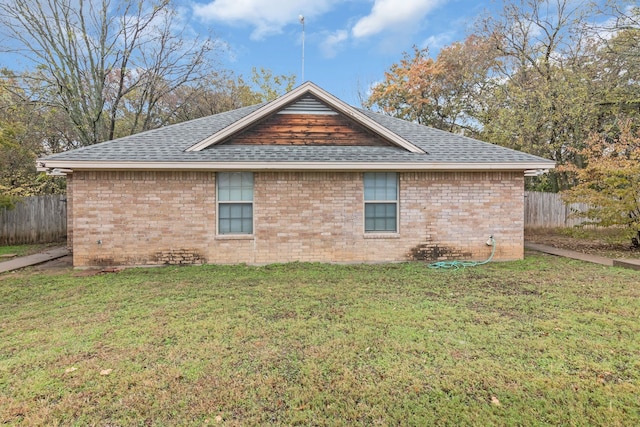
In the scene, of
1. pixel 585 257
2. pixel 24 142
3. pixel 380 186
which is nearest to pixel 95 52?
pixel 24 142

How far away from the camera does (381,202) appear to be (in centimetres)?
888

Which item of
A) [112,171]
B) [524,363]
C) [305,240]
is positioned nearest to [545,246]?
[305,240]

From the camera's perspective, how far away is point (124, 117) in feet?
65.5

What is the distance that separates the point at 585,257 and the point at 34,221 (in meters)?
19.4

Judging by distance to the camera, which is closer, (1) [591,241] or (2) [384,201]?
(2) [384,201]

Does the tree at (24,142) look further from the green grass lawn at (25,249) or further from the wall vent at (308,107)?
the wall vent at (308,107)

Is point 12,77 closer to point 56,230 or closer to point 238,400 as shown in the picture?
point 56,230

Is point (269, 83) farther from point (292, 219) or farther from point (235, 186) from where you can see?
point (292, 219)

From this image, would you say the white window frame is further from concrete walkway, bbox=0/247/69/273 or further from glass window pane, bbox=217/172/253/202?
concrete walkway, bbox=0/247/69/273

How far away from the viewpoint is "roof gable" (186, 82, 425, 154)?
29.3ft

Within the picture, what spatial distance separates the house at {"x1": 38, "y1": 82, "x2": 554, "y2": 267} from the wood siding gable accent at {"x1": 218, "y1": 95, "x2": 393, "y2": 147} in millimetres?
28

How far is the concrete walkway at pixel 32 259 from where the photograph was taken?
28.5 ft

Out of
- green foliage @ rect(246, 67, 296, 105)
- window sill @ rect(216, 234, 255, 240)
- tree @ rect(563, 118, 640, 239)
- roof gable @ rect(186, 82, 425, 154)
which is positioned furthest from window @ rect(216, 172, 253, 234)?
green foliage @ rect(246, 67, 296, 105)

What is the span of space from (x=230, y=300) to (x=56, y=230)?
41.2 feet
